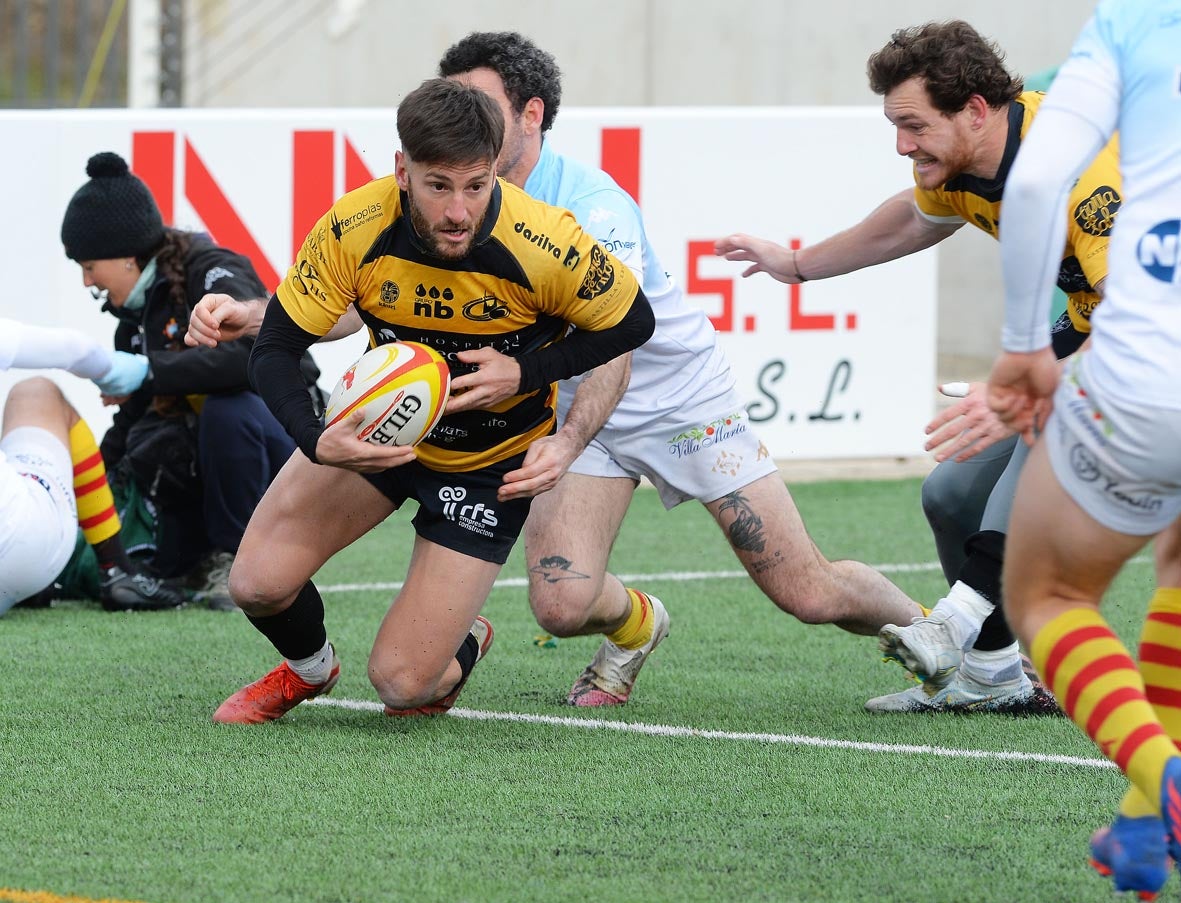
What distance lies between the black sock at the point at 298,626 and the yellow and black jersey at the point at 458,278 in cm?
76

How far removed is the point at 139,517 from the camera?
7.08 m

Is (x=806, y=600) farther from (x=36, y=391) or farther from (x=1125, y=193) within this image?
(x=36, y=391)

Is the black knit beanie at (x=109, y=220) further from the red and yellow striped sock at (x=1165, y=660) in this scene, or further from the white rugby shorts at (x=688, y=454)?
the red and yellow striped sock at (x=1165, y=660)

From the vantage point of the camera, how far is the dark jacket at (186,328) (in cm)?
658

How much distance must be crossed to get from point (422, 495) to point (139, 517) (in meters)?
2.65

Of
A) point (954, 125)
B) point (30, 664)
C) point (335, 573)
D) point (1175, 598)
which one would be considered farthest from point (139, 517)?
point (1175, 598)

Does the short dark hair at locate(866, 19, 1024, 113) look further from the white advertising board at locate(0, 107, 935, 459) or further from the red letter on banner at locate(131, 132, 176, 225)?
the red letter on banner at locate(131, 132, 176, 225)

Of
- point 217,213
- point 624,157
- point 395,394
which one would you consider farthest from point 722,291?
point 395,394

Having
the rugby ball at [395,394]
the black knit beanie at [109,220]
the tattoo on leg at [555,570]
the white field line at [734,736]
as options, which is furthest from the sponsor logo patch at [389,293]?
the black knit beanie at [109,220]

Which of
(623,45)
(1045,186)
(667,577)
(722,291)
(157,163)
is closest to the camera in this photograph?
(1045,186)

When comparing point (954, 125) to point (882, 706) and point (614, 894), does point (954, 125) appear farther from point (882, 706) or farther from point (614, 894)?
point (614, 894)

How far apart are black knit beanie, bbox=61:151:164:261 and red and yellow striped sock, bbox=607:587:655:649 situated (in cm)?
256

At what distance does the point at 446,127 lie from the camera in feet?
13.8

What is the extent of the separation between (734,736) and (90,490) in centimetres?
303
